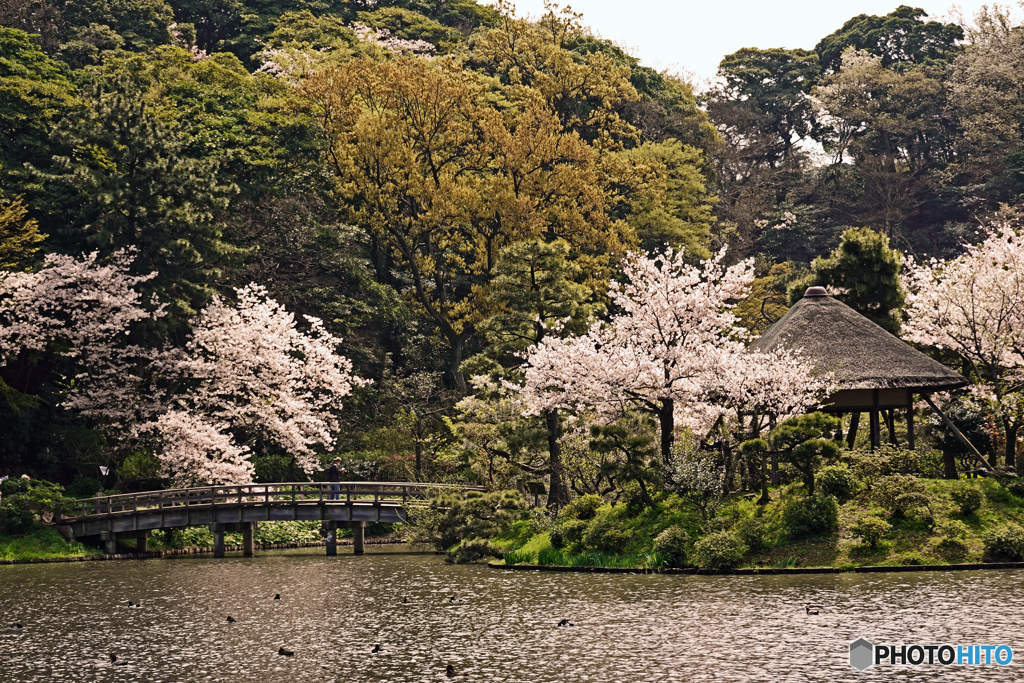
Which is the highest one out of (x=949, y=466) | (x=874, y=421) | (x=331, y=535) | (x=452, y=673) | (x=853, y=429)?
(x=874, y=421)

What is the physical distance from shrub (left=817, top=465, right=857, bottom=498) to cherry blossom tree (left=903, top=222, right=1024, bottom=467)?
6.75 metres

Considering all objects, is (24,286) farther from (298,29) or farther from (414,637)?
(298,29)

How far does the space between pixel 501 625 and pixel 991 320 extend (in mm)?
23878

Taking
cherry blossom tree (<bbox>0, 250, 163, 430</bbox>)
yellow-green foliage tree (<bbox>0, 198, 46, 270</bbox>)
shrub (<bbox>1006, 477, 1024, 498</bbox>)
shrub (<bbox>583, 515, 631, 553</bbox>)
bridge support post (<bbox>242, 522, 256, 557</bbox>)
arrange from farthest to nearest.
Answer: yellow-green foliage tree (<bbox>0, 198, 46, 270</bbox>)
cherry blossom tree (<bbox>0, 250, 163, 430</bbox>)
bridge support post (<bbox>242, 522, 256, 557</bbox>)
shrub (<bbox>583, 515, 631, 553</bbox>)
shrub (<bbox>1006, 477, 1024, 498</bbox>)

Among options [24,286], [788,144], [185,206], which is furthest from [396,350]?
[788,144]

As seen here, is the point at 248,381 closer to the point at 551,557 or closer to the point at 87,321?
the point at 87,321

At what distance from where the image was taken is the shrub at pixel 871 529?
3028 cm

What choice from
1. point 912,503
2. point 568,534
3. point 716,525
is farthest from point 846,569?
point 568,534

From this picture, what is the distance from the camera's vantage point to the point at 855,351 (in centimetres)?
3800

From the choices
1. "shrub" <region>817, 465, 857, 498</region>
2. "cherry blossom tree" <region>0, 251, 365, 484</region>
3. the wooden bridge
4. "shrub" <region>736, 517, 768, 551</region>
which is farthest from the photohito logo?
"cherry blossom tree" <region>0, 251, 365, 484</region>

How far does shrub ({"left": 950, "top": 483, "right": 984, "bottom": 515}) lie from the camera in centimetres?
3145

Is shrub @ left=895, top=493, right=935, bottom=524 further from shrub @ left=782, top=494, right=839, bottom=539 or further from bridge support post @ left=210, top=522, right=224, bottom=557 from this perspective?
bridge support post @ left=210, top=522, right=224, bottom=557

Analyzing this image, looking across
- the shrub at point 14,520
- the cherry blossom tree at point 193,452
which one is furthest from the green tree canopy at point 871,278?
the shrub at point 14,520

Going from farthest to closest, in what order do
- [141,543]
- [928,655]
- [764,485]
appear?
[141,543] → [764,485] → [928,655]
